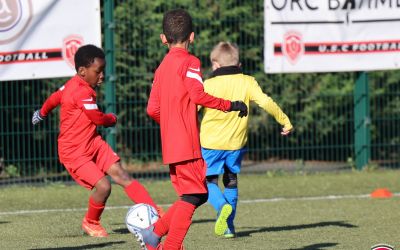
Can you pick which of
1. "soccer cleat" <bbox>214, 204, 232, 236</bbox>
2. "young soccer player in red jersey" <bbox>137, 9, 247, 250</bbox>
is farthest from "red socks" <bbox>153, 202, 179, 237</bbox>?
"soccer cleat" <bbox>214, 204, 232, 236</bbox>

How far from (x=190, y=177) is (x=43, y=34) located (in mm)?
6491

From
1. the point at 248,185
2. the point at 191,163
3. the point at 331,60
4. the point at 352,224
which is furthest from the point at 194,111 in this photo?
the point at 331,60

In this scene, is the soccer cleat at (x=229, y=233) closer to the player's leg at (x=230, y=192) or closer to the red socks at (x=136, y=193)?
the player's leg at (x=230, y=192)

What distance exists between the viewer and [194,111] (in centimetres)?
745

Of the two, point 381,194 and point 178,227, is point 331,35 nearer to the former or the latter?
point 381,194

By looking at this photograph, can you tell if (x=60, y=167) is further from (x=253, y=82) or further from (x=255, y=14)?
(x=253, y=82)

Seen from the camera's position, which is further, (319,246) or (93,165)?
(93,165)

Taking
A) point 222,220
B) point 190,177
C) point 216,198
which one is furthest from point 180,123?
point 216,198

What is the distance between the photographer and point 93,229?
9.53 m

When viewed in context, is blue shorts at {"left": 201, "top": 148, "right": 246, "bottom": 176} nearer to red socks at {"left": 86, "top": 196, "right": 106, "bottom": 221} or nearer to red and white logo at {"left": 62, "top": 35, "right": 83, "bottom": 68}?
red socks at {"left": 86, "top": 196, "right": 106, "bottom": 221}

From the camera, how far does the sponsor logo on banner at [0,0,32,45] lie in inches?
520

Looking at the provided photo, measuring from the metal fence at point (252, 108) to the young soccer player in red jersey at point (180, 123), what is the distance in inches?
267

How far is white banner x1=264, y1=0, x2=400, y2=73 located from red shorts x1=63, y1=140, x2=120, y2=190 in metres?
5.26

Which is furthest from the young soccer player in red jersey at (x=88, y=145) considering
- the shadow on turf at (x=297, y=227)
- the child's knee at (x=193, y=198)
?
the child's knee at (x=193, y=198)
